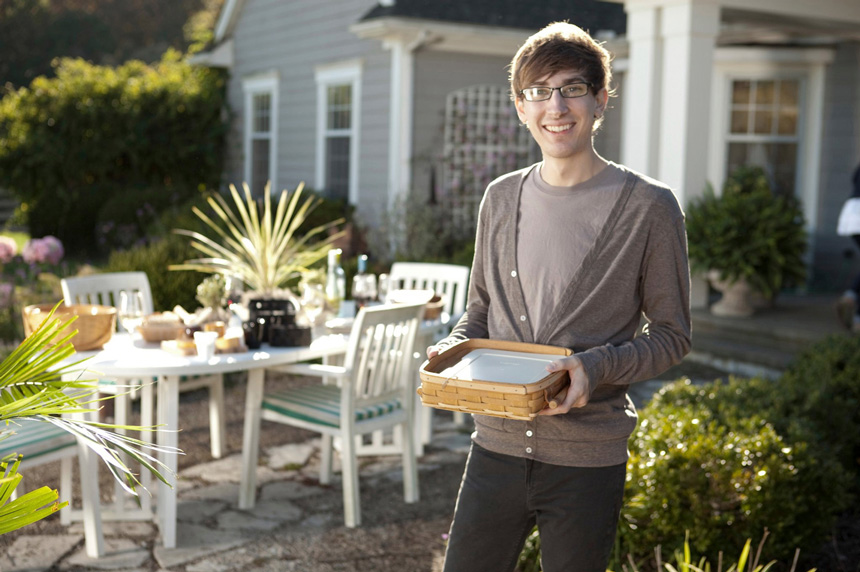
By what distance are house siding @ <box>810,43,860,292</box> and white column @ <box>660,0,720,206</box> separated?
9.64 ft

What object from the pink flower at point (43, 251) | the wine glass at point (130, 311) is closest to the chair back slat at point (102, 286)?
the wine glass at point (130, 311)

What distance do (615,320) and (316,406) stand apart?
8.62 feet

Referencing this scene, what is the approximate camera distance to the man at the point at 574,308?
2117 millimetres

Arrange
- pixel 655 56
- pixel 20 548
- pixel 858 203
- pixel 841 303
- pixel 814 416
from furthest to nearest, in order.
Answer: pixel 655 56 → pixel 841 303 → pixel 858 203 → pixel 814 416 → pixel 20 548

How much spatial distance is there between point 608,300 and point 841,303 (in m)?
6.18

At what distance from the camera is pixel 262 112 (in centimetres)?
1360

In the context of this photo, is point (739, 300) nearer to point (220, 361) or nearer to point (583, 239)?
point (220, 361)

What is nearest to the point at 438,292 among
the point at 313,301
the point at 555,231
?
the point at 313,301

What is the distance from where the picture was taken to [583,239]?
7.10ft

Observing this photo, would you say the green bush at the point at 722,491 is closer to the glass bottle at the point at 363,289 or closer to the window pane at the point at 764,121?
the glass bottle at the point at 363,289

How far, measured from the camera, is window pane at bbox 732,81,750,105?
34.2 ft

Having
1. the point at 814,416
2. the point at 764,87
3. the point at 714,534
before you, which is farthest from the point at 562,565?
the point at 764,87

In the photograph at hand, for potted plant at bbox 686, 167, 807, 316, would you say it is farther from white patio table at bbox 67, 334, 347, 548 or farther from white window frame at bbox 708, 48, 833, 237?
white patio table at bbox 67, 334, 347, 548

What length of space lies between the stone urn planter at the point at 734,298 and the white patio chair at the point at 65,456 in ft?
19.1
